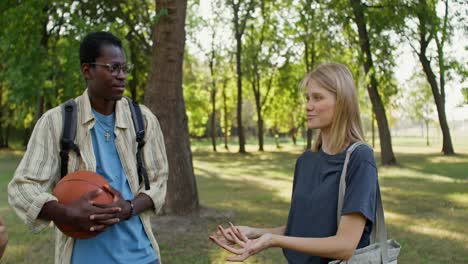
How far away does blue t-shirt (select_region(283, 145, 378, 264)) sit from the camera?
2355 millimetres

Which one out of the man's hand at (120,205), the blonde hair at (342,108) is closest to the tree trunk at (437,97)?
the blonde hair at (342,108)

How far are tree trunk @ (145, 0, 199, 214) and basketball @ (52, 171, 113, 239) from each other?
732 cm

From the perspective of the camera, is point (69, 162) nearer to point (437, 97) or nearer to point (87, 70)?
point (87, 70)

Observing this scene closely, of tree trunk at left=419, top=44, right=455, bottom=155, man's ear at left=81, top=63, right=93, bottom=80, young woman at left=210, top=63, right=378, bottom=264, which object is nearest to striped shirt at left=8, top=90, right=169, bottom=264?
man's ear at left=81, top=63, right=93, bottom=80

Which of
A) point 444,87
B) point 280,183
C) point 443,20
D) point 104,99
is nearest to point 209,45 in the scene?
point 444,87

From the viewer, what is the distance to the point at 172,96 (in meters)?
10.2

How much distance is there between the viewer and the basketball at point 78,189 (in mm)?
2879

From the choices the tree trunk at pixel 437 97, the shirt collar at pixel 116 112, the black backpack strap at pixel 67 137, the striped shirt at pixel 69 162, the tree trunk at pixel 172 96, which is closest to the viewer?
the striped shirt at pixel 69 162

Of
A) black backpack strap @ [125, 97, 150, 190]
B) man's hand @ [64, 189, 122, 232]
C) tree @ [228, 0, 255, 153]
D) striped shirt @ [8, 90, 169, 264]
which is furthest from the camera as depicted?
tree @ [228, 0, 255, 153]

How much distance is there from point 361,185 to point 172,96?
8.15 metres

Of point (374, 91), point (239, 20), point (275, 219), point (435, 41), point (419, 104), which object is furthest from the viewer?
point (419, 104)

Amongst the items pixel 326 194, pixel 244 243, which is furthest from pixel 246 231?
pixel 326 194

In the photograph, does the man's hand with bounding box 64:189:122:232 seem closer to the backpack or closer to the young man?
the young man

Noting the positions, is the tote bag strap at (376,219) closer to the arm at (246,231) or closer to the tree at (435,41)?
the arm at (246,231)
